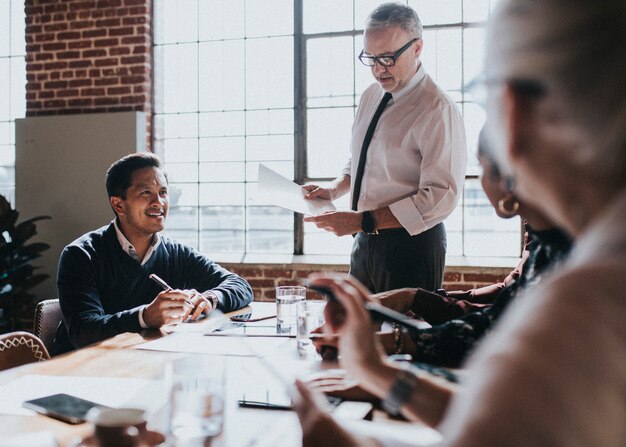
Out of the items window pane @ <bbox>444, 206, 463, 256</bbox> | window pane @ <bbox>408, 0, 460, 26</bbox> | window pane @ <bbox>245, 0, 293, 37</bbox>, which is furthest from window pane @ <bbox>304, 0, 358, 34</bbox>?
window pane @ <bbox>444, 206, 463, 256</bbox>

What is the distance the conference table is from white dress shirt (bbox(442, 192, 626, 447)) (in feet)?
1.26

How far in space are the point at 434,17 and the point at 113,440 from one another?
406cm

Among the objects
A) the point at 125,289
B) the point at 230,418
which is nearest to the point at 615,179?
the point at 230,418

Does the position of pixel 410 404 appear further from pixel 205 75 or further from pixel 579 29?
pixel 205 75

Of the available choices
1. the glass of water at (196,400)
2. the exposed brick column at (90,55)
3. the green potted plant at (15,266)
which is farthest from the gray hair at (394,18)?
the green potted plant at (15,266)

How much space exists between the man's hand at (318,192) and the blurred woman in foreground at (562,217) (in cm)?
199

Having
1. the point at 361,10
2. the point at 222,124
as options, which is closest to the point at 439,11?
the point at 361,10

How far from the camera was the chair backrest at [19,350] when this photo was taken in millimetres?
1665

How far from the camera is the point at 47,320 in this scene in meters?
2.11

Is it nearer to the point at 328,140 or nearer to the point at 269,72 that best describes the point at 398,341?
the point at 328,140

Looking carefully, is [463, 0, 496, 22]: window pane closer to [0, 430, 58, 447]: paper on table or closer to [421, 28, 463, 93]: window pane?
[421, 28, 463, 93]: window pane

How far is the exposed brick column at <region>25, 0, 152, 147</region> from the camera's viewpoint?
14.9 ft

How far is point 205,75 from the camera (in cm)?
468

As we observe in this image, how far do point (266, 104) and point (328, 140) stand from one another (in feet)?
1.87
